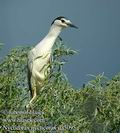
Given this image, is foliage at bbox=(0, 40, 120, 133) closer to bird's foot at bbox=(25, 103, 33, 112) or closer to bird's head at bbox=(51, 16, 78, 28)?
bird's foot at bbox=(25, 103, 33, 112)

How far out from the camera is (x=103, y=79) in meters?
2.39

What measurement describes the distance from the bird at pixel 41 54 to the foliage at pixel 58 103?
0.34m

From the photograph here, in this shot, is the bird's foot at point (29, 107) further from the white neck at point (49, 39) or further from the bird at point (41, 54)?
the white neck at point (49, 39)

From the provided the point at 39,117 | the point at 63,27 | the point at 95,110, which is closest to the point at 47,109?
the point at 39,117

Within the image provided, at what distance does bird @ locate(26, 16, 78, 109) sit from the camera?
2.78 metres

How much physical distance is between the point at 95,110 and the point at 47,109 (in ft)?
0.80

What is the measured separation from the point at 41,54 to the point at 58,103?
822 mm

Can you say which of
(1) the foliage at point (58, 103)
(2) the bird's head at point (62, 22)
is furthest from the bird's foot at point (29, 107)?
(2) the bird's head at point (62, 22)

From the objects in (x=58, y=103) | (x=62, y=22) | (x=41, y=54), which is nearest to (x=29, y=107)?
(x=58, y=103)

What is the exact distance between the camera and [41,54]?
2969 millimetres

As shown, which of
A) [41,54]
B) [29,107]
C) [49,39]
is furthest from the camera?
[49,39]

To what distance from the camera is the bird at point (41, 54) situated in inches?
109

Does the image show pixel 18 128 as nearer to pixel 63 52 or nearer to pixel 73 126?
pixel 73 126

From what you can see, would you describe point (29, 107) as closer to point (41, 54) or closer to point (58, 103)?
point (58, 103)
